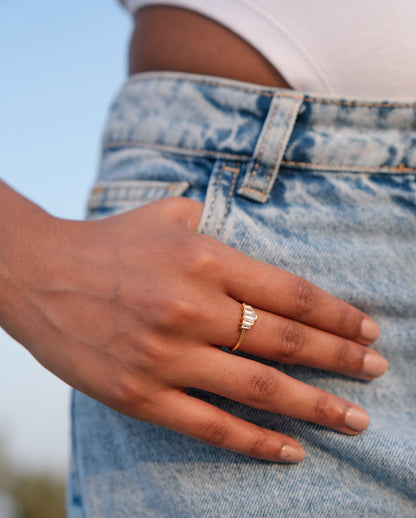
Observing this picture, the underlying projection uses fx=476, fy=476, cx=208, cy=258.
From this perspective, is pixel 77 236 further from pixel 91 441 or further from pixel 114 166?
pixel 91 441

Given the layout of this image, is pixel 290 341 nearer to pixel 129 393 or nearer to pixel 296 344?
pixel 296 344

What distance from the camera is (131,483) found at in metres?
0.94

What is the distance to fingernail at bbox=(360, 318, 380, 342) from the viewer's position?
861 mm

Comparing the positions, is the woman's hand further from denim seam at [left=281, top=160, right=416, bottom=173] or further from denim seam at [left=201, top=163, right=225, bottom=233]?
denim seam at [left=281, top=160, right=416, bottom=173]

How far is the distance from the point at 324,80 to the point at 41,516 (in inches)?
708

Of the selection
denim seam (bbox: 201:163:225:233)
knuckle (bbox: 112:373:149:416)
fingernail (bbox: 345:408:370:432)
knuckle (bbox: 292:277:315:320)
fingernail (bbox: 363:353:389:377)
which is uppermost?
denim seam (bbox: 201:163:225:233)

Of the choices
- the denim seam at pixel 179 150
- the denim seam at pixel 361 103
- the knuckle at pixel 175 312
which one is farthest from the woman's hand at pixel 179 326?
the denim seam at pixel 361 103

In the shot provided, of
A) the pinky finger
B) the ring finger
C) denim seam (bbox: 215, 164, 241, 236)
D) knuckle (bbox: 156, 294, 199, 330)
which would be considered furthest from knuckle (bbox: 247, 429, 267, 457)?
denim seam (bbox: 215, 164, 241, 236)

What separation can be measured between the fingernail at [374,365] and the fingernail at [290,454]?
19 centimetres

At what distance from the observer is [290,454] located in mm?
817

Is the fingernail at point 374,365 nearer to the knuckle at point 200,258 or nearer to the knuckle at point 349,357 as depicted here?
the knuckle at point 349,357

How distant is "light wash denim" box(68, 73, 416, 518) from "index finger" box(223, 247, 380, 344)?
4 centimetres

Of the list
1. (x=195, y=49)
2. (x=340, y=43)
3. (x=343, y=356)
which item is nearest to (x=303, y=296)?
(x=343, y=356)

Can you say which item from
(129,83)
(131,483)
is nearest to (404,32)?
(129,83)
